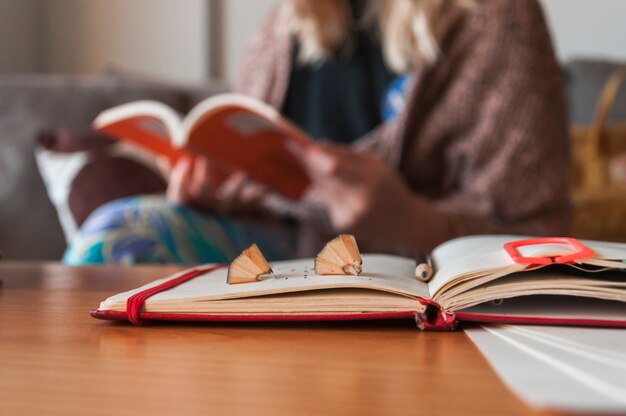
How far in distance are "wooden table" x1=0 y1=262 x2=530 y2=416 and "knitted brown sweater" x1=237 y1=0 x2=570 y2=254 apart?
74 centimetres

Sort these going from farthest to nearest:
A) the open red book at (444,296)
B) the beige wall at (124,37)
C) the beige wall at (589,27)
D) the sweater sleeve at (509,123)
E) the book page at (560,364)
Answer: the beige wall at (124,37) < the beige wall at (589,27) < the sweater sleeve at (509,123) < the open red book at (444,296) < the book page at (560,364)

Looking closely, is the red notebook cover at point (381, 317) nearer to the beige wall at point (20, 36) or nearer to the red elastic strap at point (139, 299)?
the red elastic strap at point (139, 299)

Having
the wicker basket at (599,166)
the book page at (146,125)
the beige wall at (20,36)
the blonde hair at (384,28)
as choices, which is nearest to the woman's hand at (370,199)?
the book page at (146,125)

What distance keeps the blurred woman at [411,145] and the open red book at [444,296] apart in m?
0.56

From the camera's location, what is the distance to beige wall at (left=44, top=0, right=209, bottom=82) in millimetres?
3008

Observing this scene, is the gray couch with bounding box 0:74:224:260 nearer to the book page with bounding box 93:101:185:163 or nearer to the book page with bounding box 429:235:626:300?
the book page with bounding box 93:101:185:163

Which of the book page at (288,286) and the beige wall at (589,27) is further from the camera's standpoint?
the beige wall at (589,27)

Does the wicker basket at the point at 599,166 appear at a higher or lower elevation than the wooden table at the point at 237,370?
higher

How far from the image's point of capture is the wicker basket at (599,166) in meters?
2.03

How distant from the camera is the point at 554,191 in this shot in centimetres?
125

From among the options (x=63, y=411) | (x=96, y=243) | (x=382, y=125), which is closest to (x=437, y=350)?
(x=63, y=411)

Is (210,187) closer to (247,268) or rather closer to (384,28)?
(384,28)

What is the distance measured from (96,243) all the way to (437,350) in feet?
2.80

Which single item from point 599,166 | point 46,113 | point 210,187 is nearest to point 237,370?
point 210,187
